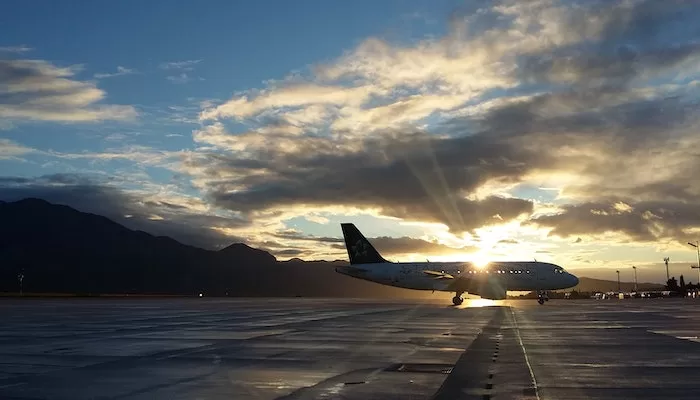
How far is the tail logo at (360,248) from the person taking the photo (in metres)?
111

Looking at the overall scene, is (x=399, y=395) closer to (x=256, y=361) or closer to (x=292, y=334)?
(x=256, y=361)

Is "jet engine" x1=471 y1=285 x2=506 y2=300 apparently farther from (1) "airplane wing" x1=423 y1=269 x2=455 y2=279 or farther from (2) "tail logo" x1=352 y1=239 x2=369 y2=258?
(2) "tail logo" x1=352 y1=239 x2=369 y2=258

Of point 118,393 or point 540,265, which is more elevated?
point 540,265

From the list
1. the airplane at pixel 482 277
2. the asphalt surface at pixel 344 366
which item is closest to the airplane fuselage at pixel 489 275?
the airplane at pixel 482 277

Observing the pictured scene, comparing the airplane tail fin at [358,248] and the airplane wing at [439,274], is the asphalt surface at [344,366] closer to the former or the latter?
the airplane wing at [439,274]

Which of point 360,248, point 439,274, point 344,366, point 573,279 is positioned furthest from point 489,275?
point 344,366

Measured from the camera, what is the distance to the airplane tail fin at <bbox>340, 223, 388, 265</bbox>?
110 m

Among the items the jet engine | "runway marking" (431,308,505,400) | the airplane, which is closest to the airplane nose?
the airplane

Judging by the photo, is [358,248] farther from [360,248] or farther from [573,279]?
[573,279]

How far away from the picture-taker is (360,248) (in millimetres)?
111188

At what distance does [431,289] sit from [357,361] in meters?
81.4

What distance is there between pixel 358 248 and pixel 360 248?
0.38 meters

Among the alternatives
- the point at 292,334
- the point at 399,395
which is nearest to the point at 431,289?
the point at 292,334

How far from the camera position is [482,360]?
58.6 feet
